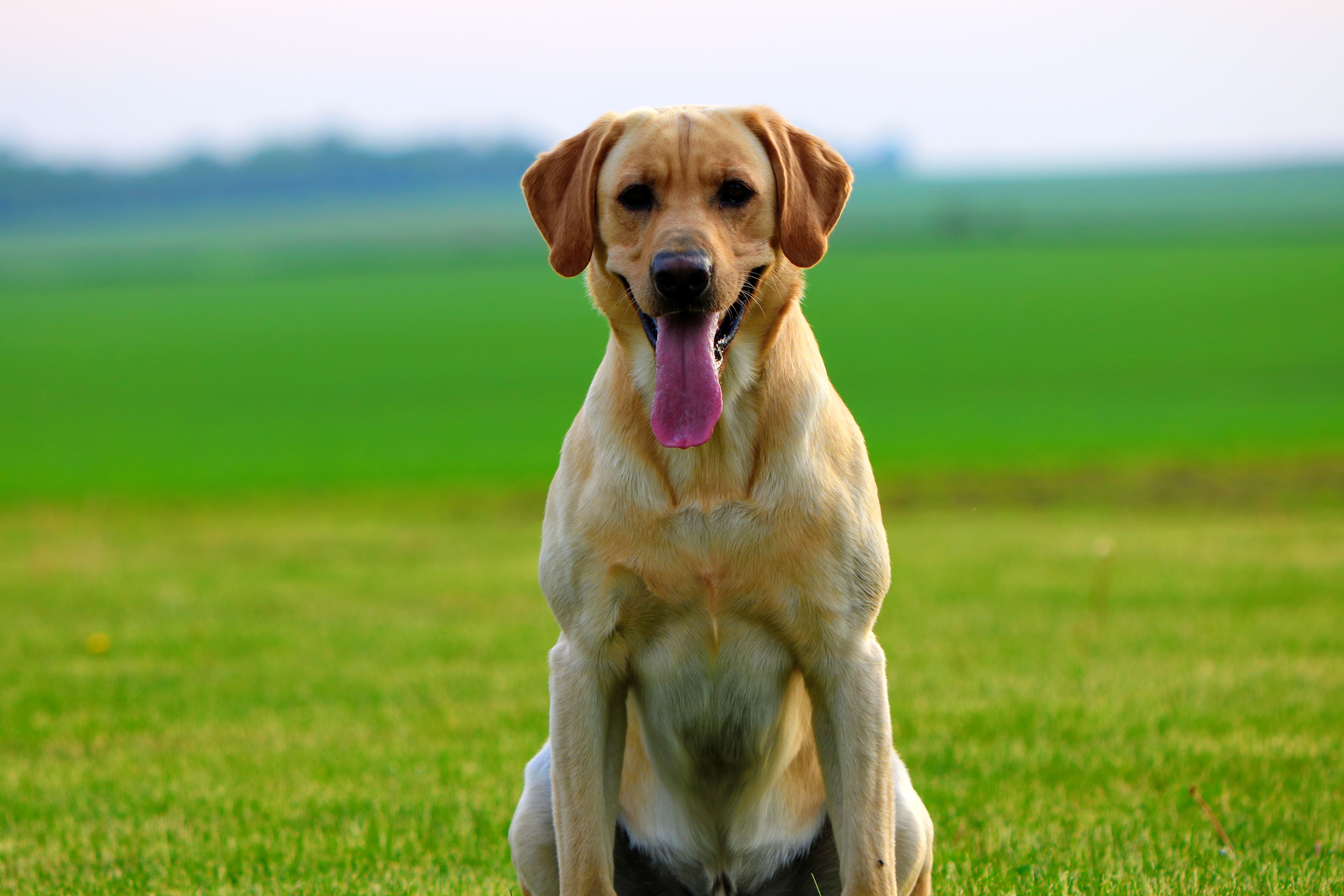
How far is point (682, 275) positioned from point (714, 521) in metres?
0.65

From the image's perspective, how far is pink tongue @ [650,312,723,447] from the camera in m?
3.51

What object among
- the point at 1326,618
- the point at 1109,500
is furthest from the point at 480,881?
the point at 1109,500

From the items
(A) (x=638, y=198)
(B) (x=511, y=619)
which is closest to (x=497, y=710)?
(B) (x=511, y=619)

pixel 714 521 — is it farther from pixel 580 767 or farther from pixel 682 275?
pixel 580 767

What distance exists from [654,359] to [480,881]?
213 centimetres

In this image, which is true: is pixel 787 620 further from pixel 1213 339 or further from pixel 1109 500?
pixel 1213 339

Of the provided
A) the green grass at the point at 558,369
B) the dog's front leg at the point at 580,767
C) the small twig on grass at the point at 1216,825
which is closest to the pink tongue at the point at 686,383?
the dog's front leg at the point at 580,767

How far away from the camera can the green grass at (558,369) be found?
2264cm

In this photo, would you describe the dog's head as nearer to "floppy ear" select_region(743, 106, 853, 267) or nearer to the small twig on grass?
"floppy ear" select_region(743, 106, 853, 267)

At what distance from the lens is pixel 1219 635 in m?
9.10

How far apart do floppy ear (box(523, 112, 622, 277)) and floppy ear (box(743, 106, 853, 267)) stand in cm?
42

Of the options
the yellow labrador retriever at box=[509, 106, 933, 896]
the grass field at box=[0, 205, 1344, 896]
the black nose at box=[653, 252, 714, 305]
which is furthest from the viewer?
the grass field at box=[0, 205, 1344, 896]

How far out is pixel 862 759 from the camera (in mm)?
3506

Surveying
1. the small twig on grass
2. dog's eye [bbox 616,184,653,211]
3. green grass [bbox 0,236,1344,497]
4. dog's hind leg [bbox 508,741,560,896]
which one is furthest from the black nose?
green grass [bbox 0,236,1344,497]
